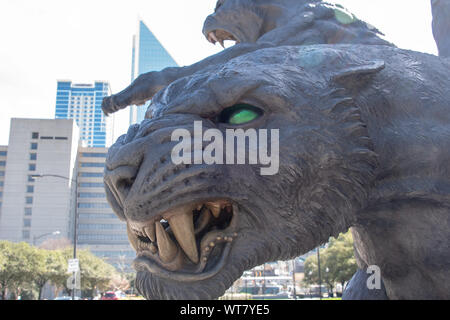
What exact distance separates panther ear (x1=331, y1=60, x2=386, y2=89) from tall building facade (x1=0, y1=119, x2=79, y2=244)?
92768 mm

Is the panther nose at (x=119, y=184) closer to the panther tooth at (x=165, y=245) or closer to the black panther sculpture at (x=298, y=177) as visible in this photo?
the black panther sculpture at (x=298, y=177)

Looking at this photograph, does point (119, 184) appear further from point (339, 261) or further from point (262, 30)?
point (339, 261)

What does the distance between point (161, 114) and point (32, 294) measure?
204 feet

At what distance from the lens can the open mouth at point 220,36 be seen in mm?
3621

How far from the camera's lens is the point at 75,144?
9488cm

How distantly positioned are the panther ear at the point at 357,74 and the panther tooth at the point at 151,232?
3.28ft

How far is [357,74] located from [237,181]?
2.56ft

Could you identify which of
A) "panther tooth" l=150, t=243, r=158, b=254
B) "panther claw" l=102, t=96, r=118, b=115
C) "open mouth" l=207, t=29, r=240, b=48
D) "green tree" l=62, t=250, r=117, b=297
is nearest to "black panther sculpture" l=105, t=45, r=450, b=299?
"panther tooth" l=150, t=243, r=158, b=254

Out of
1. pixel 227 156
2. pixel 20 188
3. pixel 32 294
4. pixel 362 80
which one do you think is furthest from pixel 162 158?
pixel 20 188

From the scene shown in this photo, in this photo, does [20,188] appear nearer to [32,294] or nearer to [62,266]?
[32,294]

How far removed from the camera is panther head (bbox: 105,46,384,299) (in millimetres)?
1435

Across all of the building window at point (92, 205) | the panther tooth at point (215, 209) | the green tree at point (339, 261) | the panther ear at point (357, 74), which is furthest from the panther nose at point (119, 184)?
the building window at point (92, 205)

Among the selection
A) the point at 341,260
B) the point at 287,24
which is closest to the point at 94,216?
the point at 341,260

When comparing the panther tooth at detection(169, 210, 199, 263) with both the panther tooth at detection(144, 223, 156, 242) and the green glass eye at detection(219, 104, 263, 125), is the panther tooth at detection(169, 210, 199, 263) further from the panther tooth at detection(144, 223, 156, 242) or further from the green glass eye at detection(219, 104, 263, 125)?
the green glass eye at detection(219, 104, 263, 125)
